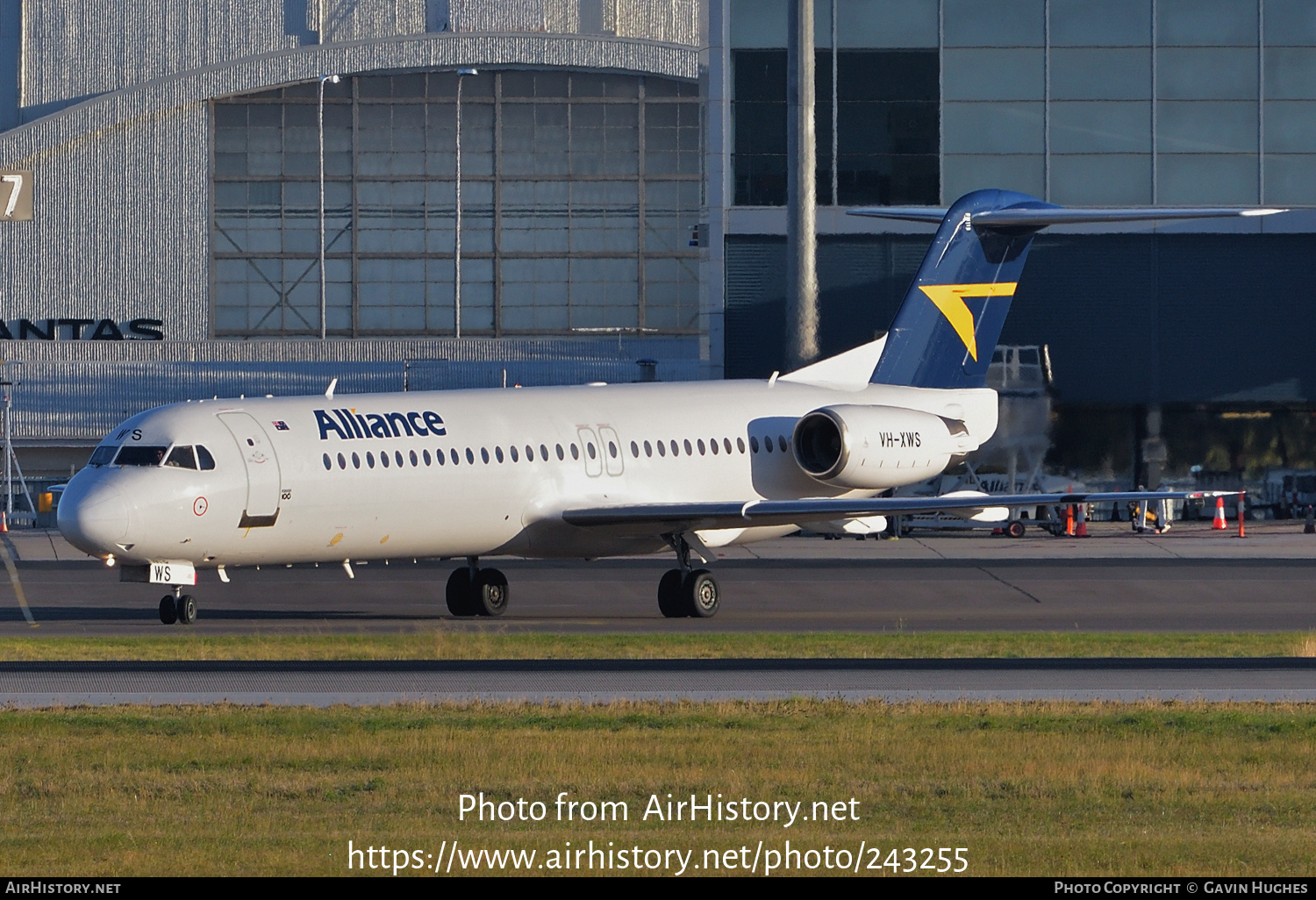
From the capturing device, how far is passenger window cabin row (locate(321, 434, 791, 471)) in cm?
2658

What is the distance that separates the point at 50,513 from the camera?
58500mm

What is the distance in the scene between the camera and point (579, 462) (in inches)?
1141

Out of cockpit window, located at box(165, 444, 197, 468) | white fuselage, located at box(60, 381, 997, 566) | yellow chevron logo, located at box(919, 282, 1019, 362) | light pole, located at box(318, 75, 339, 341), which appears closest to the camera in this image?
white fuselage, located at box(60, 381, 997, 566)

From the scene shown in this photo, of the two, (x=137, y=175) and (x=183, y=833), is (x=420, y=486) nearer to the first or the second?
(x=183, y=833)

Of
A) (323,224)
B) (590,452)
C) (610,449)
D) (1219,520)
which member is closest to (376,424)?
(590,452)

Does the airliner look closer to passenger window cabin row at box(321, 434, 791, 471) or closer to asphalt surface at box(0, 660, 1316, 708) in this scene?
passenger window cabin row at box(321, 434, 791, 471)

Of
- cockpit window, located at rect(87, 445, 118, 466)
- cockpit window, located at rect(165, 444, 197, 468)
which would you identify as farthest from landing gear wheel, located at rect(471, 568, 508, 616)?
cockpit window, located at rect(87, 445, 118, 466)

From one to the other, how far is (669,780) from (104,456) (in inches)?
581

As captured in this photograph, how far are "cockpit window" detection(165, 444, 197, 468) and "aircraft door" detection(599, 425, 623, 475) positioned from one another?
6.61 meters

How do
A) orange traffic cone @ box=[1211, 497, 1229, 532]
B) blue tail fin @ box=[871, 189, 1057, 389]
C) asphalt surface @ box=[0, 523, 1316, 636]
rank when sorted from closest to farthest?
asphalt surface @ box=[0, 523, 1316, 636], blue tail fin @ box=[871, 189, 1057, 389], orange traffic cone @ box=[1211, 497, 1229, 532]

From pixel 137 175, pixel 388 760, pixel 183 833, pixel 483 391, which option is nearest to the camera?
pixel 183 833

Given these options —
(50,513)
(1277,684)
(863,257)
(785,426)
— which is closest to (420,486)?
(785,426)

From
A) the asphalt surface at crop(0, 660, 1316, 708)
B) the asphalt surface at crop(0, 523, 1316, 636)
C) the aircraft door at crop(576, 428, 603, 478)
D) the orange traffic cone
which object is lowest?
the orange traffic cone

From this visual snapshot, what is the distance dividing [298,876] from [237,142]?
230ft
